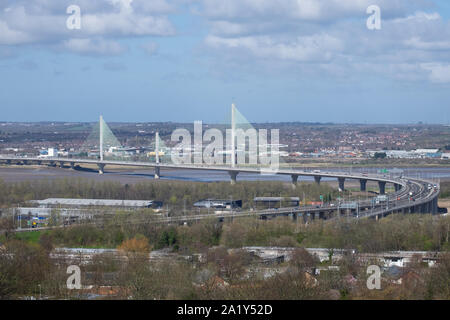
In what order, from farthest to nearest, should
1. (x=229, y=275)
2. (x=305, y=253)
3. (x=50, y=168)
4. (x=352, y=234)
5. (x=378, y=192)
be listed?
(x=50, y=168)
(x=378, y=192)
(x=352, y=234)
(x=305, y=253)
(x=229, y=275)

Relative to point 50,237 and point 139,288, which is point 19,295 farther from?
point 50,237

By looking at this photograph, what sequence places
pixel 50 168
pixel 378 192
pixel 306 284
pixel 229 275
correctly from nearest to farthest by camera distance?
pixel 306 284 < pixel 229 275 < pixel 378 192 < pixel 50 168

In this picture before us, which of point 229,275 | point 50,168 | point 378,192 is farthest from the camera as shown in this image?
point 50,168

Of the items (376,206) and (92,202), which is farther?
(92,202)

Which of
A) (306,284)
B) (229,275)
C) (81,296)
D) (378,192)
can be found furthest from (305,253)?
(378,192)

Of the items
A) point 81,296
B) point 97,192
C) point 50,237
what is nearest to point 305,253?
point 81,296

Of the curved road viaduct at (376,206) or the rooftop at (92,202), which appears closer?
the curved road viaduct at (376,206)

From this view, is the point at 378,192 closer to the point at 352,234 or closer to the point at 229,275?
the point at 352,234

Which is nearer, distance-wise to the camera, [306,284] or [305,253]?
[306,284]

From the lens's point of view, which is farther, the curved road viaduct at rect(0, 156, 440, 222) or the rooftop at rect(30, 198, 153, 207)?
the rooftop at rect(30, 198, 153, 207)
